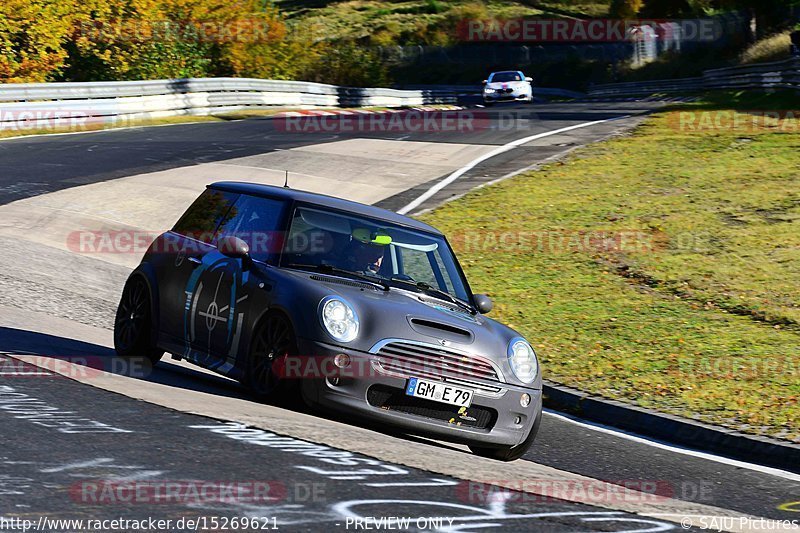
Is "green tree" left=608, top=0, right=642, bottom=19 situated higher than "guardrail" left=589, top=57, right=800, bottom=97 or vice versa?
"green tree" left=608, top=0, right=642, bottom=19

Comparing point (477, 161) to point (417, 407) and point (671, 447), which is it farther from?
point (417, 407)

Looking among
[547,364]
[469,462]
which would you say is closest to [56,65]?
[547,364]

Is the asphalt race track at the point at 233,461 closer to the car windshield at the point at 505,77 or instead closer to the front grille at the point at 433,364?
the front grille at the point at 433,364

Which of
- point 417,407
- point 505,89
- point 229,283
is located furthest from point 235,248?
point 505,89

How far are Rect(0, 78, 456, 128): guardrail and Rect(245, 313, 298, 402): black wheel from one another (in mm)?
21482

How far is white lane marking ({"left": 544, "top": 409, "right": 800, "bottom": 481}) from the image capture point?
8.67 meters

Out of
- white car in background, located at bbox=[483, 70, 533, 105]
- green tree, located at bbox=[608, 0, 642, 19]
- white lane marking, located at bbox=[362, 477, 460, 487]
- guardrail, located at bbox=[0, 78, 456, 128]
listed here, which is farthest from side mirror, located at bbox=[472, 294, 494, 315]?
green tree, located at bbox=[608, 0, 642, 19]

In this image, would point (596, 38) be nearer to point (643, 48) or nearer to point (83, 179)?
point (643, 48)

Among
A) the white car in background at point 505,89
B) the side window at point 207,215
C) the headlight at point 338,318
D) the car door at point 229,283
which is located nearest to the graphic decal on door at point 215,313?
the car door at point 229,283

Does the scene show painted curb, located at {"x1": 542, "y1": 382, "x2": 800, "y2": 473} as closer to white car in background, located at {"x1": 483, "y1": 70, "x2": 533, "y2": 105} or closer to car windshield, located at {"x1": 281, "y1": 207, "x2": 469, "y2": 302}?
car windshield, located at {"x1": 281, "y1": 207, "x2": 469, "y2": 302}

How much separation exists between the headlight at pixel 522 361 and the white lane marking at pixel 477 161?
10633 mm

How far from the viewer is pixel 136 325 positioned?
975 centimetres

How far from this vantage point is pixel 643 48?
221 feet

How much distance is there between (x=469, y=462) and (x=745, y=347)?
240 inches
